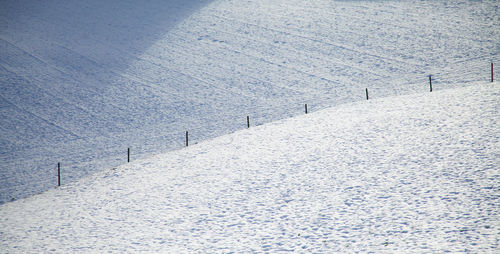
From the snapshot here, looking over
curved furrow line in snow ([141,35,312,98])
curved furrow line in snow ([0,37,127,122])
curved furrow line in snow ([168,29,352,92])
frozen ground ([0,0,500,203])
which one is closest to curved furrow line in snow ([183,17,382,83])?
frozen ground ([0,0,500,203])

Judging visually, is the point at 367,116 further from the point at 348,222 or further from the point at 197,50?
the point at 197,50

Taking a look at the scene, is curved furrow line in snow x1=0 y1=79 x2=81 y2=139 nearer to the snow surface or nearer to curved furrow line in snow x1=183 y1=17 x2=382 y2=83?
the snow surface

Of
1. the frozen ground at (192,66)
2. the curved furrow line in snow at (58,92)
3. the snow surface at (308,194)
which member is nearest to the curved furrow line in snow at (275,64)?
the frozen ground at (192,66)

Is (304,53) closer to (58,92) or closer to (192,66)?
(192,66)

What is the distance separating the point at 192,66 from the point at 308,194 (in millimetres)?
17053

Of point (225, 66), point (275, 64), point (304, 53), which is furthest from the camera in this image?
point (304, 53)

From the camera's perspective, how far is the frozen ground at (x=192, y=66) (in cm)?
1762

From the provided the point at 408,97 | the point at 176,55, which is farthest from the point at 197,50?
the point at 408,97

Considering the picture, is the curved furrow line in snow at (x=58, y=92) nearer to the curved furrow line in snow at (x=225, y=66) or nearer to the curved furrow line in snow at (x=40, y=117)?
the curved furrow line in snow at (x=40, y=117)

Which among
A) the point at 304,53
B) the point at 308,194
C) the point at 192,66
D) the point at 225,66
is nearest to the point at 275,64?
the point at 304,53

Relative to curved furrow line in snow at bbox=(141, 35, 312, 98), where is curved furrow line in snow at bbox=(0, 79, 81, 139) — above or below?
below

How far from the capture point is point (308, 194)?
33.4 feet

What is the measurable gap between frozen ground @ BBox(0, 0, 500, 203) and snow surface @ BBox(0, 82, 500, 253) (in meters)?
2.92

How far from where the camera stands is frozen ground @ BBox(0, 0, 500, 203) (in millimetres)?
17625
